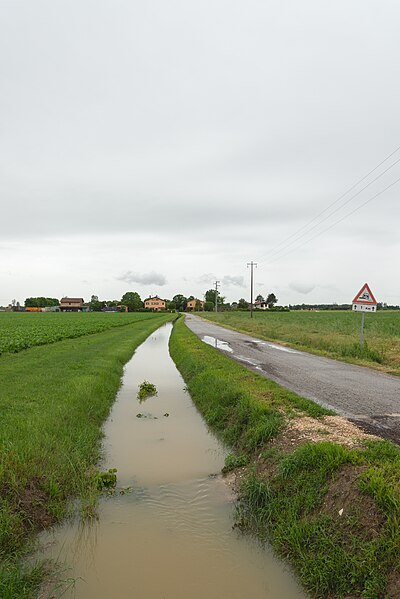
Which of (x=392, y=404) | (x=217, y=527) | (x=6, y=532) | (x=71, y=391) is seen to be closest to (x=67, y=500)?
(x=6, y=532)

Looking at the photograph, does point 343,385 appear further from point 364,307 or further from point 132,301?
point 132,301

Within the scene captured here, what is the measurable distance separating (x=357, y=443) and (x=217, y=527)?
255 cm

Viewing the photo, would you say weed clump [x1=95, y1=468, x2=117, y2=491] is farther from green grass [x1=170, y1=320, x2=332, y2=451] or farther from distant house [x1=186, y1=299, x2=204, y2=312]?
Answer: distant house [x1=186, y1=299, x2=204, y2=312]

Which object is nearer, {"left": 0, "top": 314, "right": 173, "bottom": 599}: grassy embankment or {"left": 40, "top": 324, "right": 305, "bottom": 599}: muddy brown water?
{"left": 40, "top": 324, "right": 305, "bottom": 599}: muddy brown water

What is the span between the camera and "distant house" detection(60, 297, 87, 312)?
574ft

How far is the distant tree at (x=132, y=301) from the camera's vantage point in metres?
159

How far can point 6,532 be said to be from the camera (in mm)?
4699

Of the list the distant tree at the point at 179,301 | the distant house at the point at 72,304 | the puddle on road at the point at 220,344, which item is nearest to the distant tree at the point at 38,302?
the distant house at the point at 72,304

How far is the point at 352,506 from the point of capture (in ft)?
15.0

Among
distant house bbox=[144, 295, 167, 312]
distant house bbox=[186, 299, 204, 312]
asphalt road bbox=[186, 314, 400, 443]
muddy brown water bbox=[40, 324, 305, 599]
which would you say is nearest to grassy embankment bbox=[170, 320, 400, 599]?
muddy brown water bbox=[40, 324, 305, 599]

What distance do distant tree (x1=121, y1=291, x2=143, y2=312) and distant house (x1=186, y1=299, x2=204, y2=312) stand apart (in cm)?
2498

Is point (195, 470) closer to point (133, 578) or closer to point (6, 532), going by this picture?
point (133, 578)

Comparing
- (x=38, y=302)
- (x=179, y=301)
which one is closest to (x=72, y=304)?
(x=38, y=302)

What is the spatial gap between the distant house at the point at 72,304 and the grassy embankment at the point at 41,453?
167m
